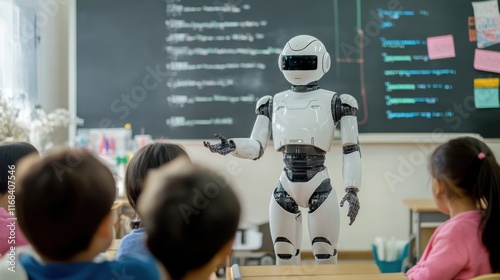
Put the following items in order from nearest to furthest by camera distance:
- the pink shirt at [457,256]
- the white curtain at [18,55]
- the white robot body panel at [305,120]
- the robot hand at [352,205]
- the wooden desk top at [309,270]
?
the pink shirt at [457,256] < the wooden desk top at [309,270] < the robot hand at [352,205] < the white robot body panel at [305,120] < the white curtain at [18,55]

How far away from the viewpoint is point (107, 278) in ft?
3.73

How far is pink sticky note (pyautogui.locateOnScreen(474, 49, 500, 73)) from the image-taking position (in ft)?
13.3

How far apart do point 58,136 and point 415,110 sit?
254 cm

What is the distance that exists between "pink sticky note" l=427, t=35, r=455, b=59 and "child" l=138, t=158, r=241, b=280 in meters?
3.38

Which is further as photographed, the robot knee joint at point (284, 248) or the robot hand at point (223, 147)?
the robot knee joint at point (284, 248)

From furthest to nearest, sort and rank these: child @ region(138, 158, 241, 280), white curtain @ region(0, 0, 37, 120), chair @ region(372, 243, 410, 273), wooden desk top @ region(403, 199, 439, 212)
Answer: chair @ region(372, 243, 410, 273), wooden desk top @ region(403, 199, 439, 212), white curtain @ region(0, 0, 37, 120), child @ region(138, 158, 241, 280)

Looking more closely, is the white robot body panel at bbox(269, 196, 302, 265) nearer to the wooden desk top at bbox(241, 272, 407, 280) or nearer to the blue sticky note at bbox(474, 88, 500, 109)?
the wooden desk top at bbox(241, 272, 407, 280)

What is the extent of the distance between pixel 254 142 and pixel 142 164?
0.80 metres

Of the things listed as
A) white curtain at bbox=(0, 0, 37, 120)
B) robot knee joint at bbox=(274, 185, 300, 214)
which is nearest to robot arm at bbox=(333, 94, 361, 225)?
robot knee joint at bbox=(274, 185, 300, 214)

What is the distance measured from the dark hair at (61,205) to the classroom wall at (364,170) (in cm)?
298

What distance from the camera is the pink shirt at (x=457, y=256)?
64.5 inches

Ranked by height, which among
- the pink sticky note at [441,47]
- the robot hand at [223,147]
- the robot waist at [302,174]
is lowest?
the robot waist at [302,174]

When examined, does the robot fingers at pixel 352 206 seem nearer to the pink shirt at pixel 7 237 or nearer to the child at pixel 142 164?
the child at pixel 142 164

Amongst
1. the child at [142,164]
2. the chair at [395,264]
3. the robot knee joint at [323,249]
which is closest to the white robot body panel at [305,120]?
the robot knee joint at [323,249]
